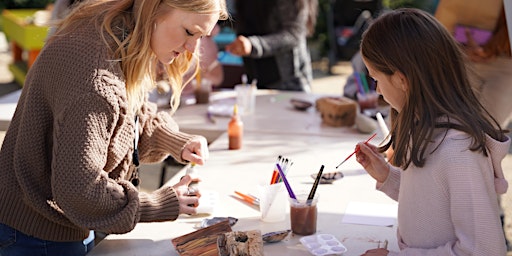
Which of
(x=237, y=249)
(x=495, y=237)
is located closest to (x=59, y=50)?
(x=237, y=249)

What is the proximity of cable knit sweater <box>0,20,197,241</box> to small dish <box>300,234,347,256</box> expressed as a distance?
1.34ft

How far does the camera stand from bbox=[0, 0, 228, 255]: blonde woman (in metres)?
1.75

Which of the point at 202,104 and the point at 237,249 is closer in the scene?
the point at 237,249

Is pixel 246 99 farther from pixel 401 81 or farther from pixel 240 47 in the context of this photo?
pixel 401 81

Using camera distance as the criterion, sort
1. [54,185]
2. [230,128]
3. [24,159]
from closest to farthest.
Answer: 1. [54,185]
2. [24,159]
3. [230,128]

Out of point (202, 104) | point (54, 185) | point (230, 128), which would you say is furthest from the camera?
point (202, 104)

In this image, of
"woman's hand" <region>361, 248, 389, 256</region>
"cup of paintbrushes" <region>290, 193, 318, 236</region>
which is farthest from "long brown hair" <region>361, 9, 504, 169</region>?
"cup of paintbrushes" <region>290, 193, 318, 236</region>

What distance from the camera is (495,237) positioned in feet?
5.44

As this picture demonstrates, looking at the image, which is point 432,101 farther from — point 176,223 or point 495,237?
point 176,223

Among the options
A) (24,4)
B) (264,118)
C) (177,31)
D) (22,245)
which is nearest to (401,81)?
(177,31)

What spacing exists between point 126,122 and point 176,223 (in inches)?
18.8

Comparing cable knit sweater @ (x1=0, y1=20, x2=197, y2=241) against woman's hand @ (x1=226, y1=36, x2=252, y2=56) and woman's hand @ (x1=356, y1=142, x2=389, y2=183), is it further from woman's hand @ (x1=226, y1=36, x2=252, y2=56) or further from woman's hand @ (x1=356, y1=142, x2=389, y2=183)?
woman's hand @ (x1=226, y1=36, x2=252, y2=56)

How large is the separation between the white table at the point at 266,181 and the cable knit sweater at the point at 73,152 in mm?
166

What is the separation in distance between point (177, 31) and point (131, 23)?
13 cm
